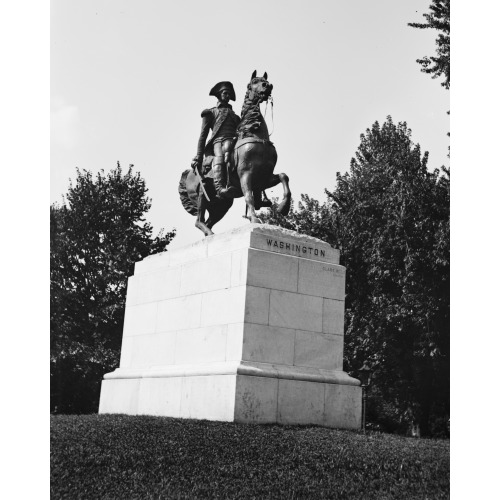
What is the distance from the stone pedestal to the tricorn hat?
10.2 feet

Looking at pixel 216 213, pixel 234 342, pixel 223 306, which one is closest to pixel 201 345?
pixel 223 306

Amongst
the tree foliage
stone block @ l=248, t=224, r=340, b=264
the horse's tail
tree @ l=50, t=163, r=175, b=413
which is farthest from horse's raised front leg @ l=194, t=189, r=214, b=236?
tree @ l=50, t=163, r=175, b=413

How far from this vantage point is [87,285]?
29219 mm

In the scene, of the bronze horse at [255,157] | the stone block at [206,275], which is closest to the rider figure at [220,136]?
the bronze horse at [255,157]

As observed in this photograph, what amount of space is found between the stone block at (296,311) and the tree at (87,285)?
16.2m

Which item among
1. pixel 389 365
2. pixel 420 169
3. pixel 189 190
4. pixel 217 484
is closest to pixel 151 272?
pixel 189 190

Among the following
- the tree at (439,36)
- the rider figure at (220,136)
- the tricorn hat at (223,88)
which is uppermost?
the tree at (439,36)

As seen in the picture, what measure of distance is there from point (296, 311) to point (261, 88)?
4.06 metres

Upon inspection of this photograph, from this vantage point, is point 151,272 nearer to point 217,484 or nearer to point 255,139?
point 255,139

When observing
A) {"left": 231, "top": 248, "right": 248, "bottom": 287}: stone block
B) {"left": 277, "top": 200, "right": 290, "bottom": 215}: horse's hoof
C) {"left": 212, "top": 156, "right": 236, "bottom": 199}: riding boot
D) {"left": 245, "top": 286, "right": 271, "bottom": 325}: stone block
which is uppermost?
{"left": 212, "top": 156, "right": 236, "bottom": 199}: riding boot

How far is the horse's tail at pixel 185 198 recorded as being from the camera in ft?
49.8

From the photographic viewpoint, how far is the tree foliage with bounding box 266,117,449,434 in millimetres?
24141

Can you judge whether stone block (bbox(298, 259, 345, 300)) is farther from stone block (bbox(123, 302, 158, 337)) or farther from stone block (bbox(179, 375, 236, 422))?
stone block (bbox(123, 302, 158, 337))

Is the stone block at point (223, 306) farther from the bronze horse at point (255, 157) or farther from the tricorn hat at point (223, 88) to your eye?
the tricorn hat at point (223, 88)
